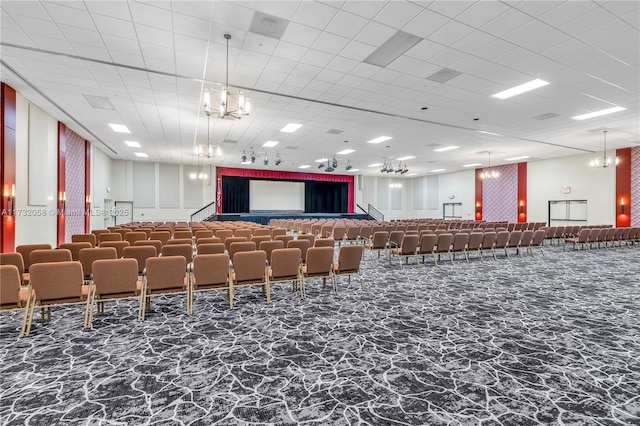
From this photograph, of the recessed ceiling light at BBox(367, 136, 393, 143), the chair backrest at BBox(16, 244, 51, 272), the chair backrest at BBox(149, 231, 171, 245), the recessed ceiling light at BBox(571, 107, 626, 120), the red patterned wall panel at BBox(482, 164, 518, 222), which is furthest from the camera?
the red patterned wall panel at BBox(482, 164, 518, 222)

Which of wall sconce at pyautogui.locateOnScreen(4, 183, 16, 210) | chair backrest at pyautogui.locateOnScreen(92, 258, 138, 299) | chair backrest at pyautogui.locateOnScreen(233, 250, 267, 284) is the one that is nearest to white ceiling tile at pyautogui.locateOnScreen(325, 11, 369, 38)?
chair backrest at pyautogui.locateOnScreen(233, 250, 267, 284)

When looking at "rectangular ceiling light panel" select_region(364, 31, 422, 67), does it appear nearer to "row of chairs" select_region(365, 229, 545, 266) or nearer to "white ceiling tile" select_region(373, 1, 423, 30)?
"white ceiling tile" select_region(373, 1, 423, 30)

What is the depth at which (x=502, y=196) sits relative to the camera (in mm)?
20312

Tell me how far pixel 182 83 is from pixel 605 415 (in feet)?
27.5

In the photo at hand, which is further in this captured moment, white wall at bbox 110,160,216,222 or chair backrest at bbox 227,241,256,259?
white wall at bbox 110,160,216,222

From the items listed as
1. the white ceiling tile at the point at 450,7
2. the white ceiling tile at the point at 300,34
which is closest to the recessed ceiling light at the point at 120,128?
the white ceiling tile at the point at 300,34

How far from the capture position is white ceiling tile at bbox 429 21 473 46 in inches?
193

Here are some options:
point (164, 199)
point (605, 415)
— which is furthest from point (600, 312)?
point (164, 199)

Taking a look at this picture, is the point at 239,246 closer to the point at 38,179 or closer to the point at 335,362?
the point at 335,362

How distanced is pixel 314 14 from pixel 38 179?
956 centimetres

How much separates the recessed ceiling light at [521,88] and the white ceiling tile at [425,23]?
3.45 m

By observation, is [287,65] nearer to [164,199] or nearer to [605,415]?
[605,415]

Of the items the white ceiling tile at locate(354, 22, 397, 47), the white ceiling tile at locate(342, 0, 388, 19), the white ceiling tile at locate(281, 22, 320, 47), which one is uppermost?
the white ceiling tile at locate(354, 22, 397, 47)

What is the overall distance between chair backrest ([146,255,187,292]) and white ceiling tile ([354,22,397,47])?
442 centimetres
